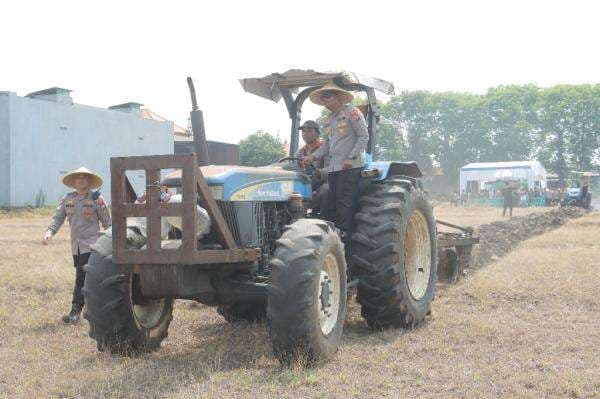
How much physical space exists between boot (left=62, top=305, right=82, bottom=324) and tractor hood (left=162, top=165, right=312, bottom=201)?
2345 millimetres

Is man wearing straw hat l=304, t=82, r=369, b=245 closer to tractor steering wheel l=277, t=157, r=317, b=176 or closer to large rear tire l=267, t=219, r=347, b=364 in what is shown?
tractor steering wheel l=277, t=157, r=317, b=176

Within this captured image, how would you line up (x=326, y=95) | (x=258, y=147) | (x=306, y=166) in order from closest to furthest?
(x=326, y=95)
(x=306, y=166)
(x=258, y=147)

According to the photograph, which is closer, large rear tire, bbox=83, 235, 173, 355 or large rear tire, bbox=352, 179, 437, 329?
large rear tire, bbox=83, 235, 173, 355

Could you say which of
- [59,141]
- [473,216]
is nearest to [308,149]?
[473,216]

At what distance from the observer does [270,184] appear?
6094mm

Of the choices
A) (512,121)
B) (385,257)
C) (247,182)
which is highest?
(512,121)

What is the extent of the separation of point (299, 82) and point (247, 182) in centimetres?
197

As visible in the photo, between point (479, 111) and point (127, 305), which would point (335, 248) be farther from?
point (479, 111)

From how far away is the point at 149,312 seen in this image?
20.1 ft

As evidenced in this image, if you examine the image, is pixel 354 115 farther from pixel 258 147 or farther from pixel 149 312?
pixel 258 147

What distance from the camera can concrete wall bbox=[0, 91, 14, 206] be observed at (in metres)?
33.7

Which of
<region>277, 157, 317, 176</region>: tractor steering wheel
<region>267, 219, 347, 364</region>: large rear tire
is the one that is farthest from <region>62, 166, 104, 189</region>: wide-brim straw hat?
<region>267, 219, 347, 364</region>: large rear tire

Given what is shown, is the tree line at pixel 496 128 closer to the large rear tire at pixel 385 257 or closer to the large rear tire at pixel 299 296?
the large rear tire at pixel 385 257

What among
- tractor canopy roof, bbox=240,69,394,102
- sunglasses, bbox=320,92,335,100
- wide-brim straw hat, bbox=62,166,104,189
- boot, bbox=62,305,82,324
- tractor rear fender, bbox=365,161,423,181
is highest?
tractor canopy roof, bbox=240,69,394,102
